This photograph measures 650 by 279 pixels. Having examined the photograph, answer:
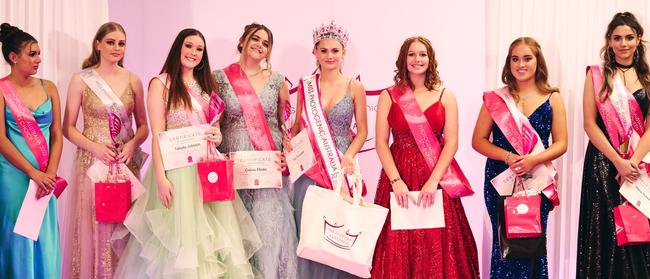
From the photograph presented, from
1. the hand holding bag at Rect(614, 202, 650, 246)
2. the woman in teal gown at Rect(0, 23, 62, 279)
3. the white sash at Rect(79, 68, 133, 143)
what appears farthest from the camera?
the white sash at Rect(79, 68, 133, 143)

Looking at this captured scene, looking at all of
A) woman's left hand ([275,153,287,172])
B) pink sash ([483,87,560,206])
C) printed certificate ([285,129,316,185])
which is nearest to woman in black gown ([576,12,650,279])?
pink sash ([483,87,560,206])

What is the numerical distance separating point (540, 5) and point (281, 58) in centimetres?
138

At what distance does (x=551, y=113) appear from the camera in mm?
3256

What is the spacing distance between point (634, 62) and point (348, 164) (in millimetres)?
1348

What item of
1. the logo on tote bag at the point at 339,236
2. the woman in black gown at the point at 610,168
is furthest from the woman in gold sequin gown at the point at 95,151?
the woman in black gown at the point at 610,168

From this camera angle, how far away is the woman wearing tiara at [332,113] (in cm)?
332

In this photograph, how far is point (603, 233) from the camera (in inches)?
128

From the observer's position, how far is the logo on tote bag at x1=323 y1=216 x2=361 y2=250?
3113 millimetres

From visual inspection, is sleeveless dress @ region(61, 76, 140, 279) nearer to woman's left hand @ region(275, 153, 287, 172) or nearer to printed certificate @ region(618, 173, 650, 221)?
woman's left hand @ region(275, 153, 287, 172)

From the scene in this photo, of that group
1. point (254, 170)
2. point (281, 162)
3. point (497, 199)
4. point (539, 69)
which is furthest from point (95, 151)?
point (539, 69)

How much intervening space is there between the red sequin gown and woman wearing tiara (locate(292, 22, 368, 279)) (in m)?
0.19

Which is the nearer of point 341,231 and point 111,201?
point 341,231

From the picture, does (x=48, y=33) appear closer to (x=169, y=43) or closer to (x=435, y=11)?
(x=169, y=43)

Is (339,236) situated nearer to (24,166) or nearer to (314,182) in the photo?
(314,182)
